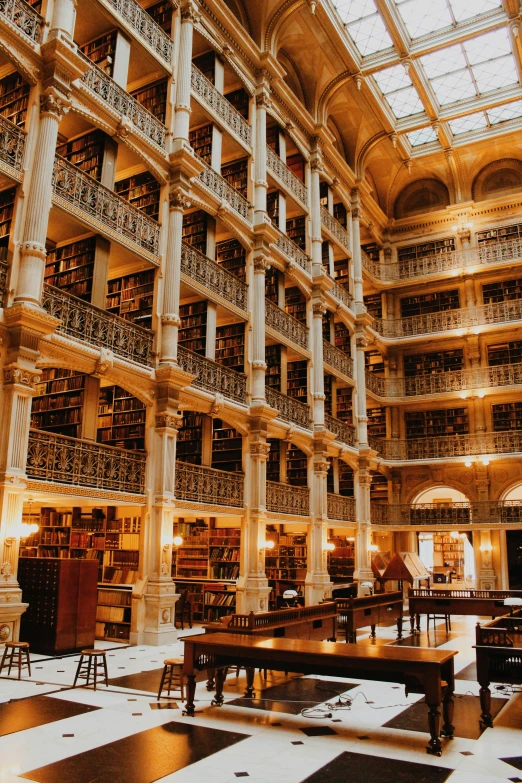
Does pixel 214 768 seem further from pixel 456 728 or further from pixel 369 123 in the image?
pixel 369 123

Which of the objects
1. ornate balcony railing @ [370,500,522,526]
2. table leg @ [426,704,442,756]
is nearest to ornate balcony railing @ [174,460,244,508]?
table leg @ [426,704,442,756]

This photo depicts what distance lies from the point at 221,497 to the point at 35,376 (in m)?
4.74

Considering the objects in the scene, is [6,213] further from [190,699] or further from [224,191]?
[190,699]

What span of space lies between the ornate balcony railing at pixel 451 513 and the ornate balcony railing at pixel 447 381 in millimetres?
3286

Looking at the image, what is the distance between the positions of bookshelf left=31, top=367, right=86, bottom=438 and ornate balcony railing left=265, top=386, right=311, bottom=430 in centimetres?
463

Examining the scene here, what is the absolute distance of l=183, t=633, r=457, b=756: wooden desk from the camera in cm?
457

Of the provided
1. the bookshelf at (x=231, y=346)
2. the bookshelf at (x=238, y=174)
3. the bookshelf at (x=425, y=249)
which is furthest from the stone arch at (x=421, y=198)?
the bookshelf at (x=231, y=346)

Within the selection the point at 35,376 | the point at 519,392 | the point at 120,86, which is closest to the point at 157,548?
the point at 35,376

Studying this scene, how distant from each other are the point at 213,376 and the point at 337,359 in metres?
6.39

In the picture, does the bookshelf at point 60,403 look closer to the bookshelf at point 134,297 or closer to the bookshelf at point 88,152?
the bookshelf at point 134,297

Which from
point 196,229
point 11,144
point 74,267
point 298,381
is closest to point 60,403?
point 74,267

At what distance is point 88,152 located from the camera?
10250 mm

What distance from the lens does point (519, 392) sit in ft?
61.7

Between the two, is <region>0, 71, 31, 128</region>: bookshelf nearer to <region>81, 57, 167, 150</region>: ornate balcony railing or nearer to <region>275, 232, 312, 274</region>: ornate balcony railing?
<region>81, 57, 167, 150</region>: ornate balcony railing
